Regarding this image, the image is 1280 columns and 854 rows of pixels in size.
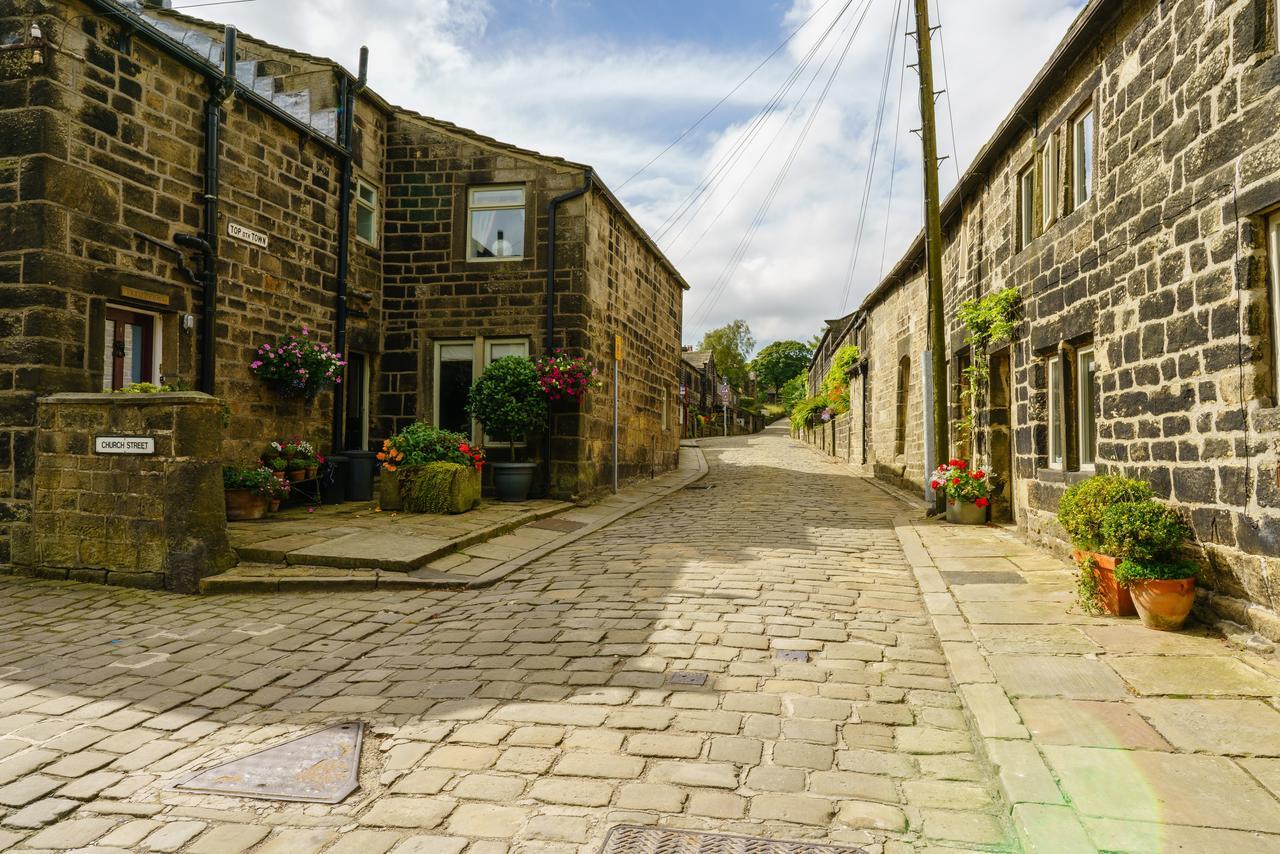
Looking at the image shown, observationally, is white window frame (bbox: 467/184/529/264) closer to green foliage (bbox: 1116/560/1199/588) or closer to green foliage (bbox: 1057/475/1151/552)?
green foliage (bbox: 1057/475/1151/552)

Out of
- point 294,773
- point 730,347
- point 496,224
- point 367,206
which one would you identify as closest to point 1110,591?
point 294,773

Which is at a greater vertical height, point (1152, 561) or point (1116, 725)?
point (1152, 561)

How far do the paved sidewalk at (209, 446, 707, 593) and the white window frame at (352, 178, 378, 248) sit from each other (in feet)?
15.1

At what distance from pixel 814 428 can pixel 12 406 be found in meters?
32.4

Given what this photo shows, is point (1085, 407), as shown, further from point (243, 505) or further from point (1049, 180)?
point (243, 505)

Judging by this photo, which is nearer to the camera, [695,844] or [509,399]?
[695,844]

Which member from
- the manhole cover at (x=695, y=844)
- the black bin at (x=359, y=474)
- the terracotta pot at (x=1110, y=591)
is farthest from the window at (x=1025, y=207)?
the black bin at (x=359, y=474)

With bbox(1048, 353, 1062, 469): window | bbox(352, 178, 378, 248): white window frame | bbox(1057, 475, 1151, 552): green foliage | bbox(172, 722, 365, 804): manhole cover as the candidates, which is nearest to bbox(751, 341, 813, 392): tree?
bbox(352, 178, 378, 248): white window frame

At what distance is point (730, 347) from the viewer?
70062 millimetres

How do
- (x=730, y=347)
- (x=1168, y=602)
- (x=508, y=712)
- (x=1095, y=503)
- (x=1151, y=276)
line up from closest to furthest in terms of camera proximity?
(x=508, y=712), (x=1168, y=602), (x=1095, y=503), (x=1151, y=276), (x=730, y=347)

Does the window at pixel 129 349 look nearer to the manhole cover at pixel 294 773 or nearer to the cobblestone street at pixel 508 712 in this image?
the cobblestone street at pixel 508 712

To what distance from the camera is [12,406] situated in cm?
704

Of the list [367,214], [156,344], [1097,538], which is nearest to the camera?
[1097,538]

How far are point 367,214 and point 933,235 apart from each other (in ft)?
30.1
